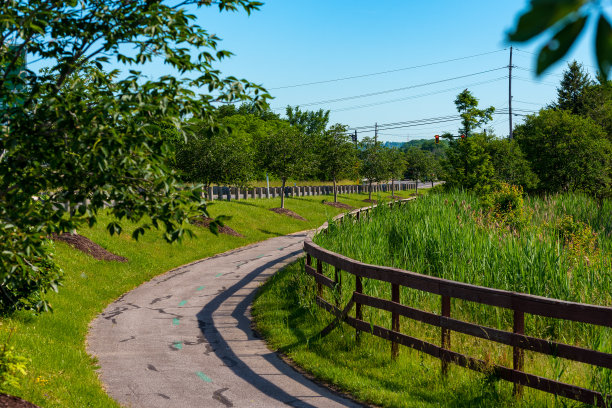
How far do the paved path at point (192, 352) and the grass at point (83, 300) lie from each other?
0.43 metres

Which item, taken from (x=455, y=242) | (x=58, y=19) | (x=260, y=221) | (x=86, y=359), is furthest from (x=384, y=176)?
(x=58, y=19)

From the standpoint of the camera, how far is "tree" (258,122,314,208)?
42438 millimetres

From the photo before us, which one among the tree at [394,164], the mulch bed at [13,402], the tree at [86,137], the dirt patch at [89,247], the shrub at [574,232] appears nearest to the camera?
the tree at [86,137]

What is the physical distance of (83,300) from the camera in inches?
579

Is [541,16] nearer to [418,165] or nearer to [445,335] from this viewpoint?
[445,335]

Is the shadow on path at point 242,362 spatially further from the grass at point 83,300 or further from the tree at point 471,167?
the tree at point 471,167

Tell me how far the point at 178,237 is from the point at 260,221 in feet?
99.9

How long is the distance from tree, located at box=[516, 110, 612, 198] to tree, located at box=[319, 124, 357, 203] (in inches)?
689

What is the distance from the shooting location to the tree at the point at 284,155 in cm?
4244

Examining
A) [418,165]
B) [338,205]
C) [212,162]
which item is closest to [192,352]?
[212,162]

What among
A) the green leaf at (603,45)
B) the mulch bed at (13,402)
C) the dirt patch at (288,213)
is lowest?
the mulch bed at (13,402)

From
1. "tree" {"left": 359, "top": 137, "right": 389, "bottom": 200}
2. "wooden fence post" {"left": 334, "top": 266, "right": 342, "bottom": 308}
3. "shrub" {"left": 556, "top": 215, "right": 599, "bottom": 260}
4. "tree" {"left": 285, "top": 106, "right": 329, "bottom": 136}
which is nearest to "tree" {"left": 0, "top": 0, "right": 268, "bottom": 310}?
"wooden fence post" {"left": 334, "top": 266, "right": 342, "bottom": 308}

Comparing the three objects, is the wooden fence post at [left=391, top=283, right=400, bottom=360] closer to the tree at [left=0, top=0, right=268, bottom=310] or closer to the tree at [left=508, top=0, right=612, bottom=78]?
the tree at [left=0, top=0, right=268, bottom=310]

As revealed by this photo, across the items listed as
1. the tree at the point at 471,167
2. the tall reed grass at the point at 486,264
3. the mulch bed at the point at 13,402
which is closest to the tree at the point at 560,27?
the mulch bed at the point at 13,402
